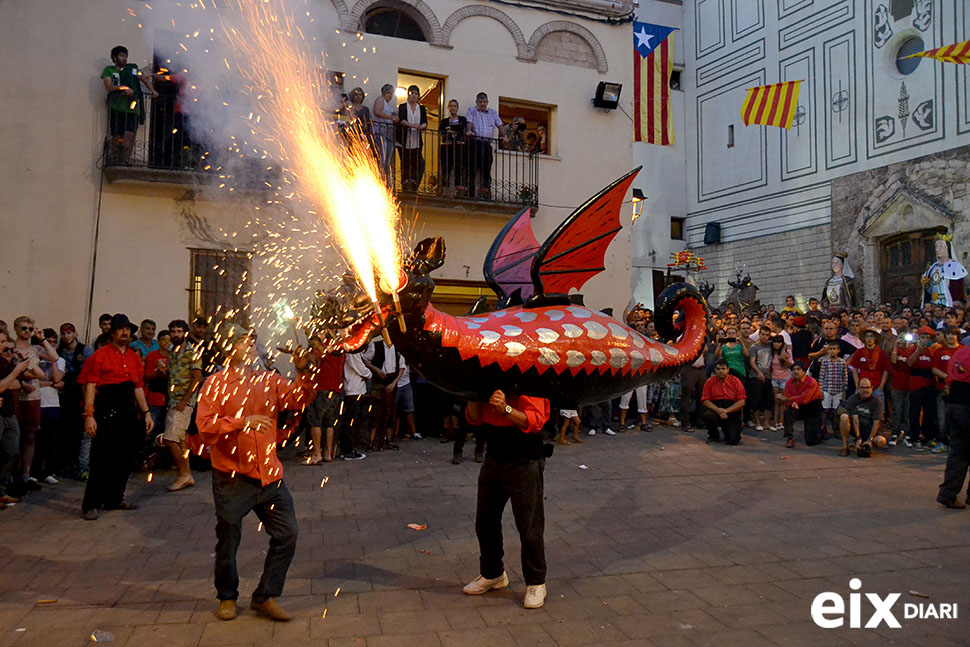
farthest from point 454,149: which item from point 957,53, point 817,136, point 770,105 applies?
point 817,136

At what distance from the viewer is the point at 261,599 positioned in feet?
12.7

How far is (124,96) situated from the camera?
10.0 m

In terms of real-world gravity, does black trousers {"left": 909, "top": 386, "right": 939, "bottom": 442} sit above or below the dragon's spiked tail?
below

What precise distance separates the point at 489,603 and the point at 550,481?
3546mm

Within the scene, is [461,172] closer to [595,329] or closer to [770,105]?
[595,329]

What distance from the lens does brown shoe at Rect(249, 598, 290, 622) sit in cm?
385

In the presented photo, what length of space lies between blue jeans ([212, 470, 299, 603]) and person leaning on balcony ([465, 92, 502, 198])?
8966mm

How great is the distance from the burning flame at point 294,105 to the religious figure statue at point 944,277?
1444 cm

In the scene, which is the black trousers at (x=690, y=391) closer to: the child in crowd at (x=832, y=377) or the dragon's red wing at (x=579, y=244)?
the child in crowd at (x=832, y=377)

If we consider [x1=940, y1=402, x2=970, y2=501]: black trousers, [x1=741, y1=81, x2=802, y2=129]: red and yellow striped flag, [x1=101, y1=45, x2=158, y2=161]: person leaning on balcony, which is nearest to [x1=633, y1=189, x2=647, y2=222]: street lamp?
[x1=741, y1=81, x2=802, y2=129]: red and yellow striped flag

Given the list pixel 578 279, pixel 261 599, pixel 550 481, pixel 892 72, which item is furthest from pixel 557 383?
pixel 892 72

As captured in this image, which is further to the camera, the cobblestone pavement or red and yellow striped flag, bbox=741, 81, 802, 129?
red and yellow striped flag, bbox=741, 81, 802, 129

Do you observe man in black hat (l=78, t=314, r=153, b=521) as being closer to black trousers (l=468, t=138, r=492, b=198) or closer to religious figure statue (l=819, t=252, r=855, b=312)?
black trousers (l=468, t=138, r=492, b=198)

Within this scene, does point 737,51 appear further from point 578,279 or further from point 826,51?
point 578,279
